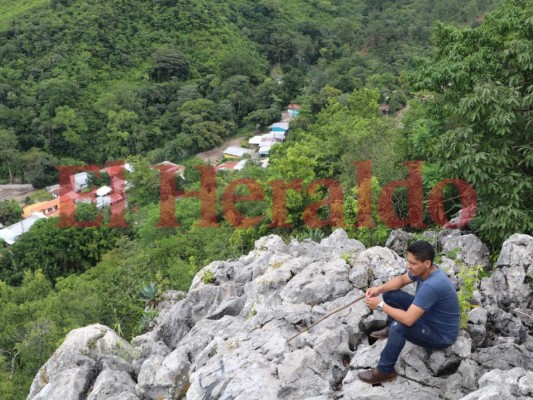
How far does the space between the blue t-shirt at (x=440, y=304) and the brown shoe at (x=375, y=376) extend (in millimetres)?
634

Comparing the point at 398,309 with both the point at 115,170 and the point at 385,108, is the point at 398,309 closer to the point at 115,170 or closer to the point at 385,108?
the point at 115,170

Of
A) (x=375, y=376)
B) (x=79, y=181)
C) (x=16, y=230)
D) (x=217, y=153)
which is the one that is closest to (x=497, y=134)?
(x=375, y=376)

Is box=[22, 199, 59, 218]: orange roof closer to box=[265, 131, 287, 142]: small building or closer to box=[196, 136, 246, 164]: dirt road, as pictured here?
box=[196, 136, 246, 164]: dirt road

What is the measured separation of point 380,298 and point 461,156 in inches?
149

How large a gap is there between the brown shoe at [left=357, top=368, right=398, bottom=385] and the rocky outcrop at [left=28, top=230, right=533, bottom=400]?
75 mm

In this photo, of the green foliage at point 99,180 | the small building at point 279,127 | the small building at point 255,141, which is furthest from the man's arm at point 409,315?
the small building at point 279,127

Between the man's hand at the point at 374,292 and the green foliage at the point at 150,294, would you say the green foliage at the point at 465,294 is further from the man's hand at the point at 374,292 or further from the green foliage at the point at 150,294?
→ the green foliage at the point at 150,294

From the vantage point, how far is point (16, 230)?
28984 mm

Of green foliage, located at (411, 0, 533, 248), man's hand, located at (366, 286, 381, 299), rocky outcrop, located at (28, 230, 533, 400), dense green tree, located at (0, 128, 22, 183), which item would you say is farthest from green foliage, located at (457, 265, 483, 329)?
dense green tree, located at (0, 128, 22, 183)

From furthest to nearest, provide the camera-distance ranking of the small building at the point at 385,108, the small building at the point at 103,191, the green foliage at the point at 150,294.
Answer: the small building at the point at 385,108 < the small building at the point at 103,191 < the green foliage at the point at 150,294

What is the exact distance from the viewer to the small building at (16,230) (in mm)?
27906

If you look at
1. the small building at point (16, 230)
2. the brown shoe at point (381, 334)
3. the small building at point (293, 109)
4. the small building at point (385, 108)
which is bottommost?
the small building at point (16, 230)

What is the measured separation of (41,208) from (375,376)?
31.2 m

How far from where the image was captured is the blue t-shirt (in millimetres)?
4582
